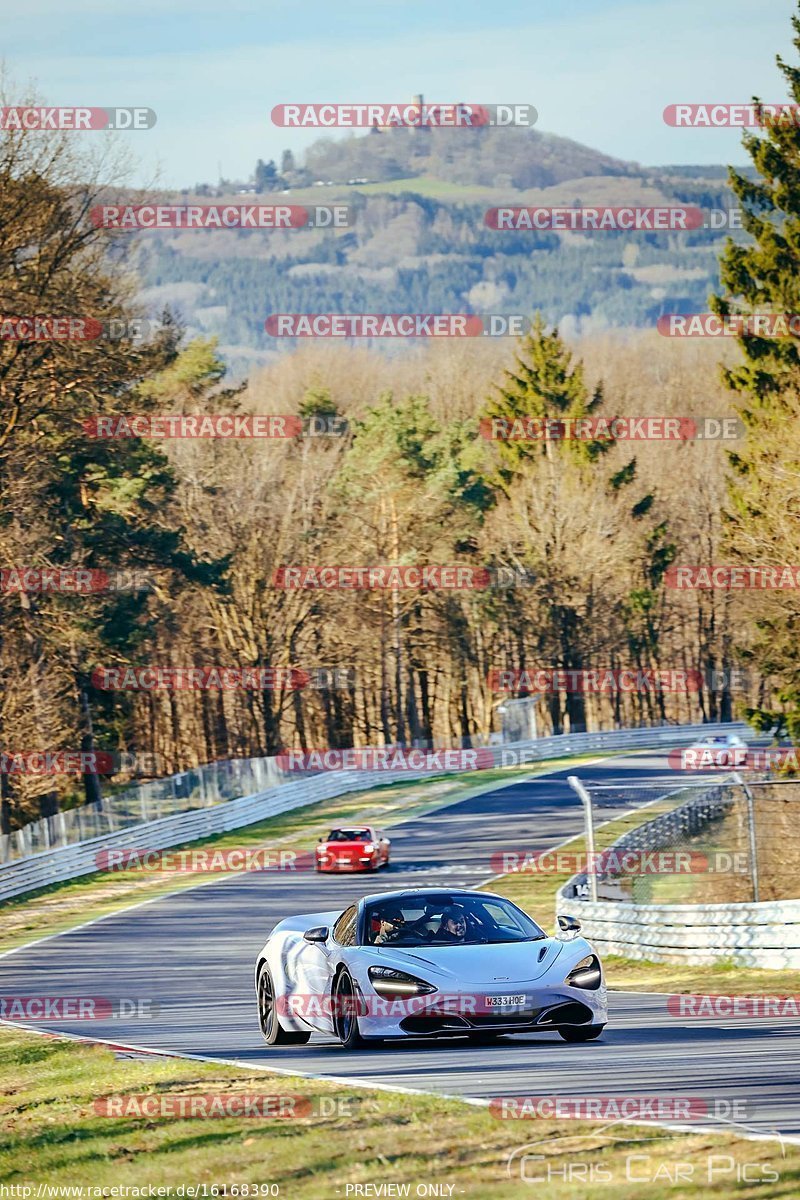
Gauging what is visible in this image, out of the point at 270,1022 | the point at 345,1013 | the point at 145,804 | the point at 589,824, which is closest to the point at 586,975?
the point at 345,1013

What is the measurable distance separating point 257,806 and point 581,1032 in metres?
38.6

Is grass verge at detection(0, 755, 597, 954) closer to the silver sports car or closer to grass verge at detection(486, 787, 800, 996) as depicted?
grass verge at detection(486, 787, 800, 996)

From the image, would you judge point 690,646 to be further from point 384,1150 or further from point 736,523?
point 384,1150

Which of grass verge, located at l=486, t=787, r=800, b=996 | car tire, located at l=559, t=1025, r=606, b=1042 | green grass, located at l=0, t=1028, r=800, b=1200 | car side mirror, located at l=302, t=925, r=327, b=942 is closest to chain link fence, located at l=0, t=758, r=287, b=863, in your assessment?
grass verge, located at l=486, t=787, r=800, b=996

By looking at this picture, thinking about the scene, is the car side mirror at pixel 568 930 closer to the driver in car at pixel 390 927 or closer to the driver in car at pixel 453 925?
the driver in car at pixel 453 925

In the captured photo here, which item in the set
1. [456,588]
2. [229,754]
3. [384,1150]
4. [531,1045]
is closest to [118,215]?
[531,1045]

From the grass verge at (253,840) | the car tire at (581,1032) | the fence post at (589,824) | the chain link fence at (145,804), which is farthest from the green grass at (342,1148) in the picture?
the chain link fence at (145,804)

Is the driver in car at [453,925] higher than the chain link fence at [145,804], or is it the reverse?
the driver in car at [453,925]

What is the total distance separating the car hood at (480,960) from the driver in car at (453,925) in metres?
0.31

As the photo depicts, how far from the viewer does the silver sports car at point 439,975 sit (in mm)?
11672

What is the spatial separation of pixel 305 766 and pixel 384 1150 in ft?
159

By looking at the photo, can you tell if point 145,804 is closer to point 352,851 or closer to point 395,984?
point 352,851

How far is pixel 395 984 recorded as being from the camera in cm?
1184

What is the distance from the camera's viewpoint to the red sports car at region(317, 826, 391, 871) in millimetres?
37906
